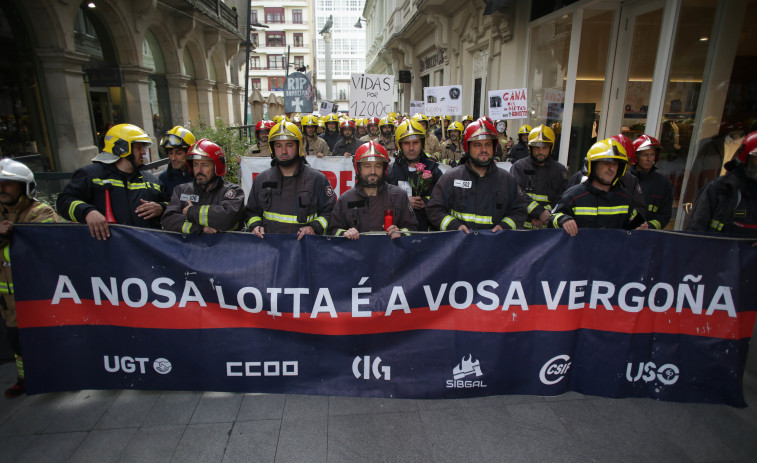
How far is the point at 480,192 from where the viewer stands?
3566mm

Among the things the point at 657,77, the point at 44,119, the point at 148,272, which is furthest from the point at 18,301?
the point at 44,119

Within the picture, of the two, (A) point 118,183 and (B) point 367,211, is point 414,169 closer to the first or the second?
(B) point 367,211

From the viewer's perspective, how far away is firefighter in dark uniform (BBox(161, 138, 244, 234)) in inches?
124

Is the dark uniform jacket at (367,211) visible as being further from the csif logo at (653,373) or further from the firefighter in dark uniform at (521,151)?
the firefighter in dark uniform at (521,151)

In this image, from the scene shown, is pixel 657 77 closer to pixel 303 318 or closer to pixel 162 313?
pixel 303 318

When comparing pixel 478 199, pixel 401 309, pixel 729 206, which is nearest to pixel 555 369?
pixel 401 309

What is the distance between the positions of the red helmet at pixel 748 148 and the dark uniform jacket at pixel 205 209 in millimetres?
4150

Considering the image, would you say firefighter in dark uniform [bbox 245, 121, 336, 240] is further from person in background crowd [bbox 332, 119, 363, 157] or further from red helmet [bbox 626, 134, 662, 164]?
person in background crowd [bbox 332, 119, 363, 157]

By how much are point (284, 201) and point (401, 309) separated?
1464mm

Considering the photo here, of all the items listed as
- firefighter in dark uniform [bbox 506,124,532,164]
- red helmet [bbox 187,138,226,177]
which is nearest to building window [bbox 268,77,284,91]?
firefighter in dark uniform [bbox 506,124,532,164]

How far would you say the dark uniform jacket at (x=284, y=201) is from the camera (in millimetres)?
3596

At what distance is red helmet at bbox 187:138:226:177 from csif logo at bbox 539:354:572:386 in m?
3.01

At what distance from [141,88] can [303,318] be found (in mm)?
13955

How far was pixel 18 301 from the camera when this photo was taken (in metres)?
2.89
